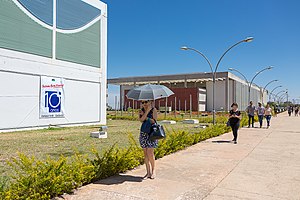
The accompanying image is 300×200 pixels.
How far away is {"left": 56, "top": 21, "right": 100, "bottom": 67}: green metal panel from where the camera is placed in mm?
18142

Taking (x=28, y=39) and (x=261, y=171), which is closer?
(x=261, y=171)

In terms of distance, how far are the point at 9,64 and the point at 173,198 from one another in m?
13.6

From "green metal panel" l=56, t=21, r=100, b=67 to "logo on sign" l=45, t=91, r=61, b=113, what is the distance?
2.40m

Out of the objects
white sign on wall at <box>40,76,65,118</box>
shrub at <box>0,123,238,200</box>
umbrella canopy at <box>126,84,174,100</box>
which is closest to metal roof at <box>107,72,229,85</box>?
white sign on wall at <box>40,76,65,118</box>

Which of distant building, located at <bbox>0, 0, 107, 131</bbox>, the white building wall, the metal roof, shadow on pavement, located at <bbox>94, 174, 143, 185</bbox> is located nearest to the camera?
shadow on pavement, located at <bbox>94, 174, 143, 185</bbox>

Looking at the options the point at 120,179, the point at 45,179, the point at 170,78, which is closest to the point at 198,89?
the point at 170,78

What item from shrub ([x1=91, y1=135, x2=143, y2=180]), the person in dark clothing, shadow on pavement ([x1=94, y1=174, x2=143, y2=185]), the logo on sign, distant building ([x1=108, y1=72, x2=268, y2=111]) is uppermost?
distant building ([x1=108, y1=72, x2=268, y2=111])

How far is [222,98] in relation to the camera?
52.0 metres

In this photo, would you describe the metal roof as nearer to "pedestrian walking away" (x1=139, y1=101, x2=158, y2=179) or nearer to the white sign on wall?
the white sign on wall

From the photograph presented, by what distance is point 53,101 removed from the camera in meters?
17.5

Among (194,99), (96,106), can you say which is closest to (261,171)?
Result: (96,106)

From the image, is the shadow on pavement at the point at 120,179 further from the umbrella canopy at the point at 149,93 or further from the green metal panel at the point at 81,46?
the green metal panel at the point at 81,46

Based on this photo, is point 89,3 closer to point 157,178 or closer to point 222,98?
point 157,178

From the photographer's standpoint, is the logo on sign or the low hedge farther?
the logo on sign
